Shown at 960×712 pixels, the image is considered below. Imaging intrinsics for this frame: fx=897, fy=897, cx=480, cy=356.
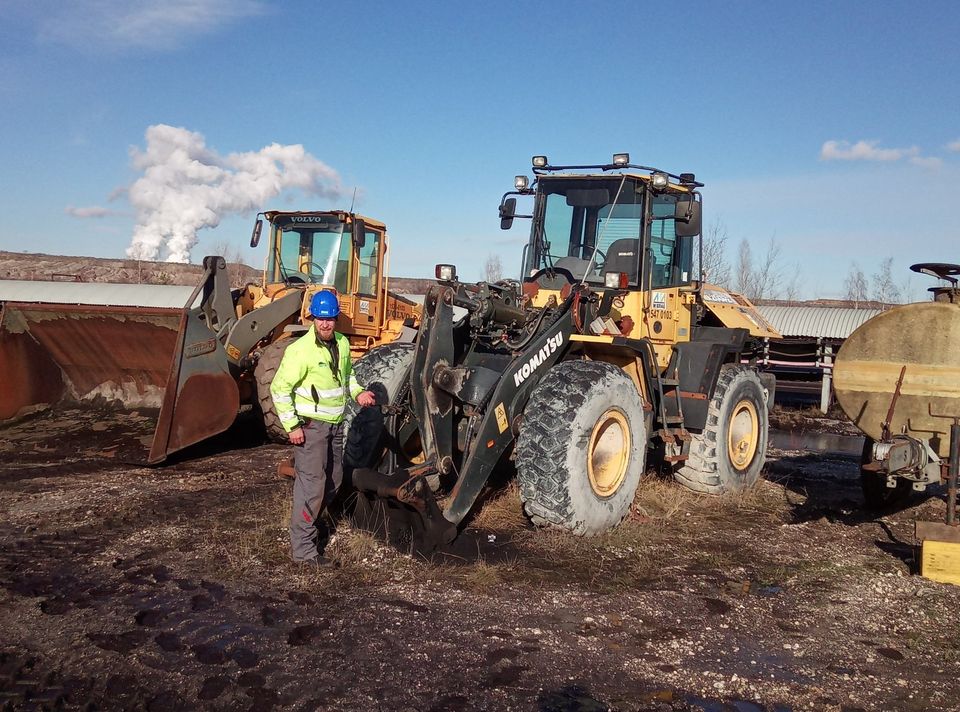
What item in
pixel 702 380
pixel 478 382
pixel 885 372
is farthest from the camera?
pixel 702 380

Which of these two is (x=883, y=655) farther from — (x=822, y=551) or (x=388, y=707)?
(x=388, y=707)

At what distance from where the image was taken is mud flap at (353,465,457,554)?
5.70 m

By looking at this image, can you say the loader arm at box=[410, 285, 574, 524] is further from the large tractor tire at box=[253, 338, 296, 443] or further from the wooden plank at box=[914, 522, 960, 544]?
the large tractor tire at box=[253, 338, 296, 443]

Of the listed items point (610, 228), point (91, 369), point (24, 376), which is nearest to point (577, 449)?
point (610, 228)

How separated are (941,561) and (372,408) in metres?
4.02

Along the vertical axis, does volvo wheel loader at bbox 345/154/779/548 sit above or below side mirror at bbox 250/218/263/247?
below

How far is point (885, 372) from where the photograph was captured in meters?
7.21

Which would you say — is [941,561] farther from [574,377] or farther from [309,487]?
[309,487]

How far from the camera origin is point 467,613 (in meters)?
4.97

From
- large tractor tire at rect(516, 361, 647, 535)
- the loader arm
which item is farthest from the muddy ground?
the loader arm

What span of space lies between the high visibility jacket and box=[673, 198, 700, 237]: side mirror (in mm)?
3546

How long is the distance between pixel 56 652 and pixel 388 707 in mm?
1680

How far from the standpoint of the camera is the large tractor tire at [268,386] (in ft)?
31.9

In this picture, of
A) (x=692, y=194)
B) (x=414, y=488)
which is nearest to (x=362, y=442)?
(x=414, y=488)
